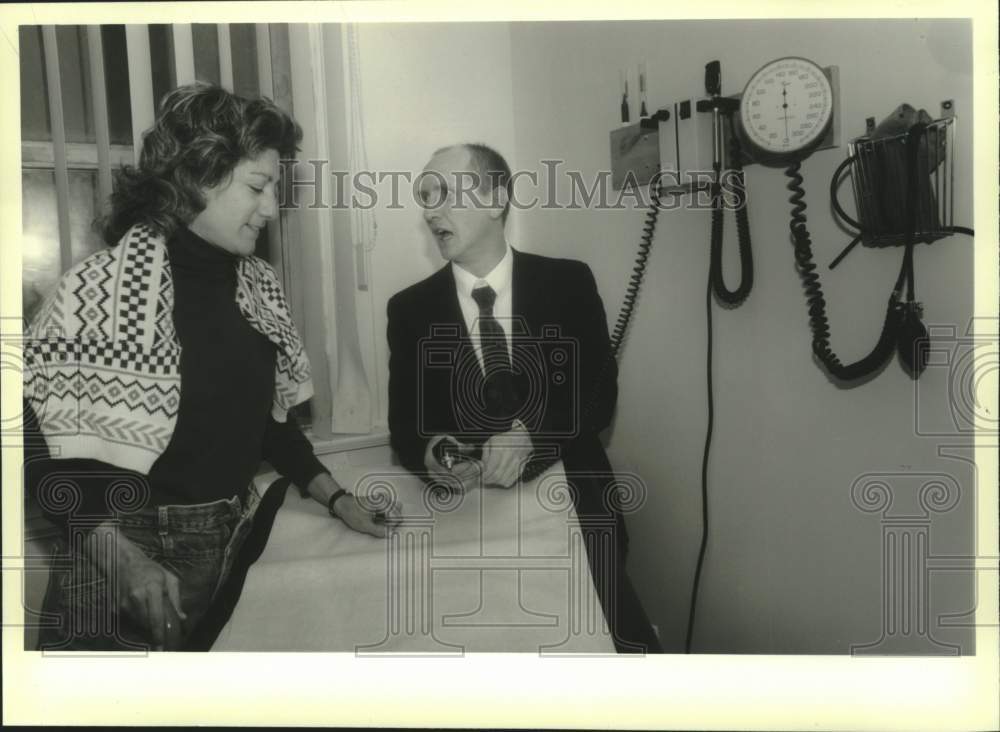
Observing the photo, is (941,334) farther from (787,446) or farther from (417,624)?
(417,624)

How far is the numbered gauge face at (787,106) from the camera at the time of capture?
1.38 meters

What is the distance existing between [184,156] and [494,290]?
2.16 ft

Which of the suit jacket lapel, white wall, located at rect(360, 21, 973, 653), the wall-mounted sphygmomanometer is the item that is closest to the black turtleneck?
white wall, located at rect(360, 21, 973, 653)

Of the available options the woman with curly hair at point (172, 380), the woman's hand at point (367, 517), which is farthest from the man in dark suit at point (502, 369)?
the woman with curly hair at point (172, 380)

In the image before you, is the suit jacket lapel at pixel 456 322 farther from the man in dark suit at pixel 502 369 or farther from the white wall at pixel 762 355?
the white wall at pixel 762 355

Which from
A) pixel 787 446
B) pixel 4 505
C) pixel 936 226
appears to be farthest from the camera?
pixel 4 505

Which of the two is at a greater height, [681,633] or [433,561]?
[433,561]

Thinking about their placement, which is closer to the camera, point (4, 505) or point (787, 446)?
point (787, 446)

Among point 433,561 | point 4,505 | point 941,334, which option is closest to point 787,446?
point 941,334

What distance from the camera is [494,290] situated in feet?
5.06

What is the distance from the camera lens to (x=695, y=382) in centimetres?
154

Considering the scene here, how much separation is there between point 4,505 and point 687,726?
56.7 inches

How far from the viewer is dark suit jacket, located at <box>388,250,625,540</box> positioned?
1529 mm

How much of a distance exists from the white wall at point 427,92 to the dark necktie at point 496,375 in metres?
0.23
